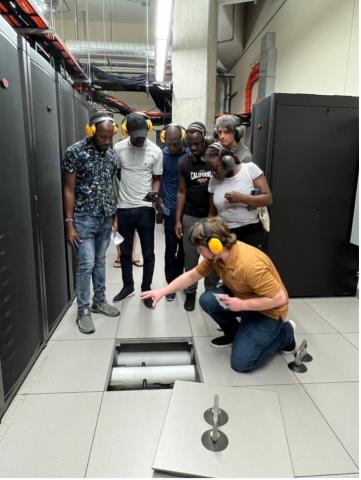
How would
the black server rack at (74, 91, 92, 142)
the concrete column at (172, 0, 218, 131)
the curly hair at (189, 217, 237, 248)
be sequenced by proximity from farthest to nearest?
the concrete column at (172, 0, 218, 131) < the black server rack at (74, 91, 92, 142) < the curly hair at (189, 217, 237, 248)

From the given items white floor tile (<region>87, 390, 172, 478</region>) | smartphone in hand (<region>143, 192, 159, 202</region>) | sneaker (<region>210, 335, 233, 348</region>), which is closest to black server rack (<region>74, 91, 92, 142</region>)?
smartphone in hand (<region>143, 192, 159, 202</region>)

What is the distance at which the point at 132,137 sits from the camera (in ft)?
7.88

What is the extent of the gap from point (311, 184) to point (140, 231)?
159 centimetres

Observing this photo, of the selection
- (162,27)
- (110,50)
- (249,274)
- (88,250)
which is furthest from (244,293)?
(110,50)

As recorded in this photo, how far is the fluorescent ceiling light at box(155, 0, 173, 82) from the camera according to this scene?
329 cm

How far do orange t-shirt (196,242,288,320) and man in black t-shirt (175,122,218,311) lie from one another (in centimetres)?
77

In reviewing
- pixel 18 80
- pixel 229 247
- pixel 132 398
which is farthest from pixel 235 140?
pixel 132 398

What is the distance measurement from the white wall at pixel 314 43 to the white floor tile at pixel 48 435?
343 cm

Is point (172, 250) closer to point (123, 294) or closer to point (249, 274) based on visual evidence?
point (123, 294)

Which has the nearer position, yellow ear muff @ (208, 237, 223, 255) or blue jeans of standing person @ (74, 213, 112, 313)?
yellow ear muff @ (208, 237, 223, 255)

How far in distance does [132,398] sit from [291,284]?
1893 mm

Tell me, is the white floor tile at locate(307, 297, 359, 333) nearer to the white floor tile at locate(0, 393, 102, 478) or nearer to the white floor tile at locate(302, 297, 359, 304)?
the white floor tile at locate(302, 297, 359, 304)

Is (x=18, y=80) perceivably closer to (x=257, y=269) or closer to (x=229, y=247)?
(x=229, y=247)

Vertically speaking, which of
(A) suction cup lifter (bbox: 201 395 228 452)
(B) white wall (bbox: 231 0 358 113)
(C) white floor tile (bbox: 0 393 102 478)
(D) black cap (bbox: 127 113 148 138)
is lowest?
(C) white floor tile (bbox: 0 393 102 478)
